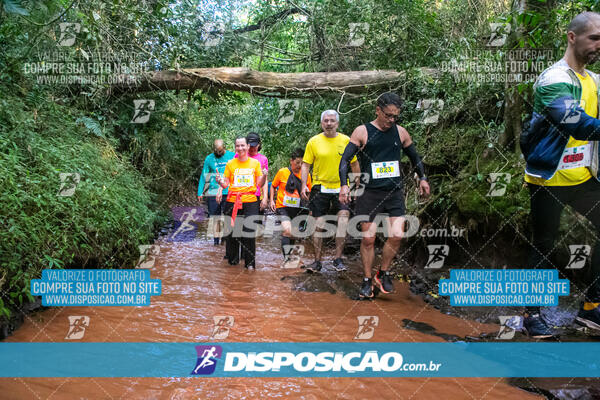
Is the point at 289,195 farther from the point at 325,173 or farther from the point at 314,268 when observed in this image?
the point at 314,268

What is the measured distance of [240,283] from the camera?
20.4 feet

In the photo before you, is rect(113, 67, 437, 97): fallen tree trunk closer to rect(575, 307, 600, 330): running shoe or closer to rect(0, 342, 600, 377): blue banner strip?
rect(575, 307, 600, 330): running shoe

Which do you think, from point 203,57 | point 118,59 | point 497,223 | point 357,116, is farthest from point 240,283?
point 203,57

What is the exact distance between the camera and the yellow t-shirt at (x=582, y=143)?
3.56 metres

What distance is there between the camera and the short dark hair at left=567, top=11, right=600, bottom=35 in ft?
11.2

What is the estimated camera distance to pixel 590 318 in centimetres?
368

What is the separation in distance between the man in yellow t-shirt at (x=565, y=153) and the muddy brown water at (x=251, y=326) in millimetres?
1070

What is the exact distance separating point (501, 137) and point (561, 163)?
3116 mm

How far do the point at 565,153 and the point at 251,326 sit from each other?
10.1 ft

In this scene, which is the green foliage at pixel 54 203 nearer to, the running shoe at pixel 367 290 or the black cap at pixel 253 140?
the black cap at pixel 253 140

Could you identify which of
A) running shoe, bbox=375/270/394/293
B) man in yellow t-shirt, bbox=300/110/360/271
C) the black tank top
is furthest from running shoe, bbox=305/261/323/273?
the black tank top

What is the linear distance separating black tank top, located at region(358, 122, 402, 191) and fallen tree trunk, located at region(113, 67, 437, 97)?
443 cm

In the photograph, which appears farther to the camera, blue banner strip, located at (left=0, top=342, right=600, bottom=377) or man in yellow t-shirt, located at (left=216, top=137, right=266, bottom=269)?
man in yellow t-shirt, located at (left=216, top=137, right=266, bottom=269)

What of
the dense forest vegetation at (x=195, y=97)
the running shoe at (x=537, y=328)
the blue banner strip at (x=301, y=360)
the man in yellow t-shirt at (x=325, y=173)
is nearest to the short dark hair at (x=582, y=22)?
the dense forest vegetation at (x=195, y=97)
